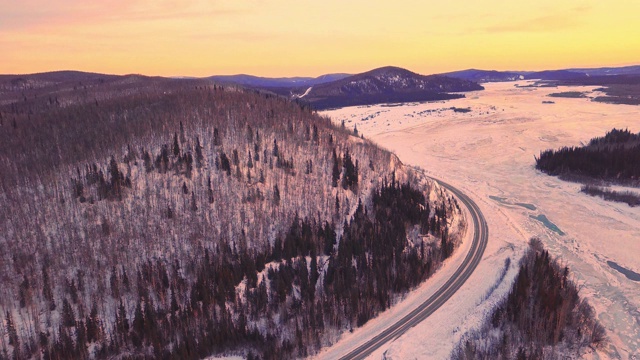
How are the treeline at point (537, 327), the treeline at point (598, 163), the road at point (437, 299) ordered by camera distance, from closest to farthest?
the treeline at point (537, 327) < the road at point (437, 299) < the treeline at point (598, 163)

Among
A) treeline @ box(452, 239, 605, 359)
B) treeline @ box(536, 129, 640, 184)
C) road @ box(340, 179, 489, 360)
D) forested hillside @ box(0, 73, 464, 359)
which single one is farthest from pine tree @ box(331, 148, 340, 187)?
treeline @ box(536, 129, 640, 184)

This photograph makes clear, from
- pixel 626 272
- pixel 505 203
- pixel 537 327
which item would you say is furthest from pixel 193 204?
pixel 505 203

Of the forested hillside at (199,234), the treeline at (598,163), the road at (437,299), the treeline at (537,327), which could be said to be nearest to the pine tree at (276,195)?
the forested hillside at (199,234)

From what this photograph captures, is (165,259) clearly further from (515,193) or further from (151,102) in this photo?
(515,193)

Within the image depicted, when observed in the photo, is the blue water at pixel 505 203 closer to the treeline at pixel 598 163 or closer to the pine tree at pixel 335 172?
the treeline at pixel 598 163

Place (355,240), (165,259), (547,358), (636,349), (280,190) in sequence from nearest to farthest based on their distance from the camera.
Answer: (547,358) → (636,349) → (165,259) → (355,240) → (280,190)

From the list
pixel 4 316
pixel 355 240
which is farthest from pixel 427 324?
pixel 4 316

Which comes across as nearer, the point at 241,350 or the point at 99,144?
the point at 241,350
